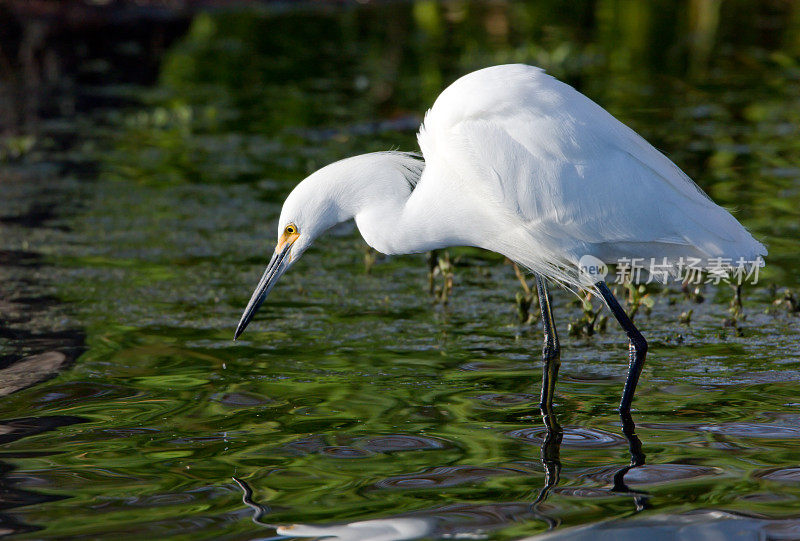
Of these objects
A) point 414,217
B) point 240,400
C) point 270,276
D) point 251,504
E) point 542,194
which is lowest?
point 251,504

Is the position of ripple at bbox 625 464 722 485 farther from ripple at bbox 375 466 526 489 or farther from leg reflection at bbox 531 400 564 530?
ripple at bbox 375 466 526 489

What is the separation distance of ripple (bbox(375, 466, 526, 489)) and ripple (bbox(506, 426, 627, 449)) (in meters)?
0.34

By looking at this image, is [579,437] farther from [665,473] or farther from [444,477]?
[444,477]

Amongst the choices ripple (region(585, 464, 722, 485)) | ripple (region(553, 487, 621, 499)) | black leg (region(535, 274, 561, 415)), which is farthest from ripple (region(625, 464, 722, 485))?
black leg (region(535, 274, 561, 415))

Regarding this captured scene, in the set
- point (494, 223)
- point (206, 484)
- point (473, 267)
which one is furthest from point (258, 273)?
point (206, 484)

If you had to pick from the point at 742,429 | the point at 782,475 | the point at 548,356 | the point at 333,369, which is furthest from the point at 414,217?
the point at 782,475

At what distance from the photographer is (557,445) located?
4461 mm

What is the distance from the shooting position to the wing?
4.76m

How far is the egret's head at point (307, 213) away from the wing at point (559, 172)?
0.56m

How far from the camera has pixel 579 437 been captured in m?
4.54

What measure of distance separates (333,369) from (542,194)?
1432 mm

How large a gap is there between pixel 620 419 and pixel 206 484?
175 cm

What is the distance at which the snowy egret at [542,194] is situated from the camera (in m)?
4.76

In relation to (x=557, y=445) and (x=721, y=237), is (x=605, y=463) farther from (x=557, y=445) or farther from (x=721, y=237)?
(x=721, y=237)
